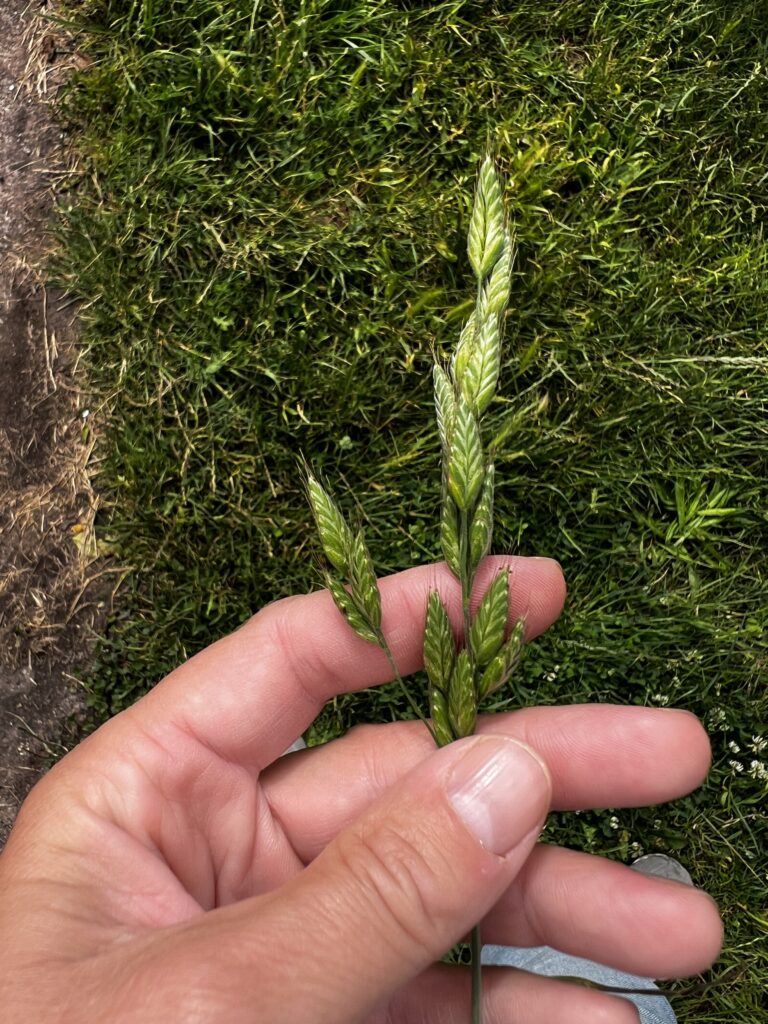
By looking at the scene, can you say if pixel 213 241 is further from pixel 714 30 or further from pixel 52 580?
Answer: pixel 714 30

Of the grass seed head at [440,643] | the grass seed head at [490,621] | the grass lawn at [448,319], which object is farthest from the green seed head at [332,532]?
the grass lawn at [448,319]

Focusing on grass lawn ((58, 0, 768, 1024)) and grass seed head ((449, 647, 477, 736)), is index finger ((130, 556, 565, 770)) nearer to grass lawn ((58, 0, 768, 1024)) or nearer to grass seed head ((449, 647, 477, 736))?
grass seed head ((449, 647, 477, 736))

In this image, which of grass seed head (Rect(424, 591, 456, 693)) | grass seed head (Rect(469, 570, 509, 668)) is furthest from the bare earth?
grass seed head (Rect(469, 570, 509, 668))

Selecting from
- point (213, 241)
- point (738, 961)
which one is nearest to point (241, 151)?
point (213, 241)

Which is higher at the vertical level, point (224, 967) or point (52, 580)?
point (224, 967)

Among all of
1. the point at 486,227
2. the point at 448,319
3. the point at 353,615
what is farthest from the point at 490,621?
the point at 448,319
